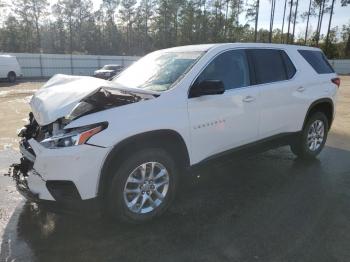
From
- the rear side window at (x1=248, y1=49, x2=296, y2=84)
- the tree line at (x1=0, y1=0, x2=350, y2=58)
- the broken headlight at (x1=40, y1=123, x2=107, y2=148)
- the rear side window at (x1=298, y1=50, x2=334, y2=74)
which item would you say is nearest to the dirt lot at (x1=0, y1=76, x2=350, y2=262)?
the broken headlight at (x1=40, y1=123, x2=107, y2=148)

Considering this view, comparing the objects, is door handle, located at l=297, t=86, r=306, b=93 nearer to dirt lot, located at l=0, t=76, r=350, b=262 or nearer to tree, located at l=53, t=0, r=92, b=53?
dirt lot, located at l=0, t=76, r=350, b=262

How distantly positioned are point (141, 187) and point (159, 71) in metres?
1.49

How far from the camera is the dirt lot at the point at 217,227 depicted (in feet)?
11.5

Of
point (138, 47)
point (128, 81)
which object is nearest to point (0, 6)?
point (138, 47)

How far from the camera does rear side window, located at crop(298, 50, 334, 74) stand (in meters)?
6.19

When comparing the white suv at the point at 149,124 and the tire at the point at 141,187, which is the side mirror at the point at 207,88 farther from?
the tire at the point at 141,187

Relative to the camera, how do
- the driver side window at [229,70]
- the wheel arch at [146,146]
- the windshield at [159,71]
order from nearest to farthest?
the wheel arch at [146,146] → the windshield at [159,71] → the driver side window at [229,70]

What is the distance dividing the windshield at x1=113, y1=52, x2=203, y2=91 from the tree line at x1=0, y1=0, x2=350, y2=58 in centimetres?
5940

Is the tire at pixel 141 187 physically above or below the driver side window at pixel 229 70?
below

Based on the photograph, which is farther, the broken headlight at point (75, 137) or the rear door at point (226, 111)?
the rear door at point (226, 111)

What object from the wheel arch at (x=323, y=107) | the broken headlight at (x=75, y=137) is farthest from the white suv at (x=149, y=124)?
the wheel arch at (x=323, y=107)

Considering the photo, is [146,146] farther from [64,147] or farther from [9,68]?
[9,68]

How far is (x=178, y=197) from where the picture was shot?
4.81 m

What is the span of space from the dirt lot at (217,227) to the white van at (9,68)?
24.1 metres
